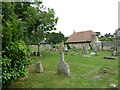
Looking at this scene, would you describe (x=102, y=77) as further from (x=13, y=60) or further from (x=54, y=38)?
(x=54, y=38)

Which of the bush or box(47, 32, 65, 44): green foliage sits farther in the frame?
box(47, 32, 65, 44): green foliage

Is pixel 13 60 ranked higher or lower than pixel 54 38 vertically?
lower

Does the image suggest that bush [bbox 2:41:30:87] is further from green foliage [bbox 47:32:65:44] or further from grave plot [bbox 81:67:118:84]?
green foliage [bbox 47:32:65:44]

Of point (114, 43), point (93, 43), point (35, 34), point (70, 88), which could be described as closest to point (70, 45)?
point (93, 43)

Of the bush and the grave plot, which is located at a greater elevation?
the bush

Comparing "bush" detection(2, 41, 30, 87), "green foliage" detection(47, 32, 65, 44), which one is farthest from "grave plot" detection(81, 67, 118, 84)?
"green foliage" detection(47, 32, 65, 44)

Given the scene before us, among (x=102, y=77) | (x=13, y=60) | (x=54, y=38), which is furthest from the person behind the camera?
(x=54, y=38)

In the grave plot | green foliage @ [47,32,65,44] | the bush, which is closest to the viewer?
the bush

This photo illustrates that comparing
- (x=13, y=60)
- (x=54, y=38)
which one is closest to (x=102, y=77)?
(x=13, y=60)

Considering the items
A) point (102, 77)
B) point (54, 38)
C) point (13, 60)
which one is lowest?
point (102, 77)

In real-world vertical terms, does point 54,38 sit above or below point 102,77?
above

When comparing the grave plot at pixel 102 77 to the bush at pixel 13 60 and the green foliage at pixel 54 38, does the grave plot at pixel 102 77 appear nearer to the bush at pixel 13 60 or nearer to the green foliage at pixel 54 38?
the bush at pixel 13 60

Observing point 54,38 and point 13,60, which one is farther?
point 54,38

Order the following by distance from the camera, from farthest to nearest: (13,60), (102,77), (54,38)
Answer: (54,38) → (102,77) → (13,60)
